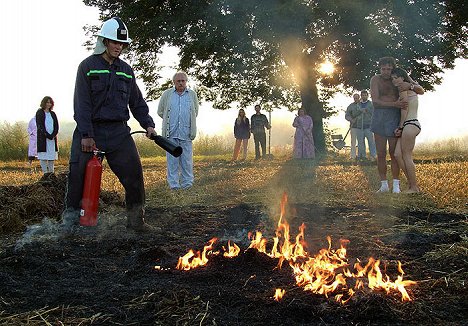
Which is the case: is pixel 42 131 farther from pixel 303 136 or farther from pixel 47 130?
pixel 303 136

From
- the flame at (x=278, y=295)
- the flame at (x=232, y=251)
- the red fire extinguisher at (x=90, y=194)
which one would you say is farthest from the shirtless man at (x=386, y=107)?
the flame at (x=278, y=295)

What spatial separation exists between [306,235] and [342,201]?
283cm

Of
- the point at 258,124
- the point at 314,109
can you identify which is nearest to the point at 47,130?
the point at 258,124

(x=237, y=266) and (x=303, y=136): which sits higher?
(x=303, y=136)

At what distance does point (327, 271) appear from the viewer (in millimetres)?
4109

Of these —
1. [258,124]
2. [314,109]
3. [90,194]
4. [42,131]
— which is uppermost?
[314,109]

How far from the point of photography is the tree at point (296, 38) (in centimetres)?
1978

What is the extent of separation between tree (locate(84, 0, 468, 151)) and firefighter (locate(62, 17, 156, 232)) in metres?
13.6

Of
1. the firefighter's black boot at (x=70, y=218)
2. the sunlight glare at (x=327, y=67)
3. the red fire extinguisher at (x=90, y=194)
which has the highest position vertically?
the sunlight glare at (x=327, y=67)

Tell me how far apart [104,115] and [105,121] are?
0.09m

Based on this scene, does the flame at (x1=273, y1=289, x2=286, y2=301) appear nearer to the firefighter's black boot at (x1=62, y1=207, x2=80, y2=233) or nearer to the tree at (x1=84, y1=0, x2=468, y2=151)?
the firefighter's black boot at (x1=62, y1=207, x2=80, y2=233)

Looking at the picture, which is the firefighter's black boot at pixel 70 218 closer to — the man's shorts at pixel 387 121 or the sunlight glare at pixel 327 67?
the man's shorts at pixel 387 121

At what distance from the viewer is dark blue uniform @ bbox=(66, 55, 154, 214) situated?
18.4ft

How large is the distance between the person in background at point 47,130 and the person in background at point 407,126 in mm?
7744
